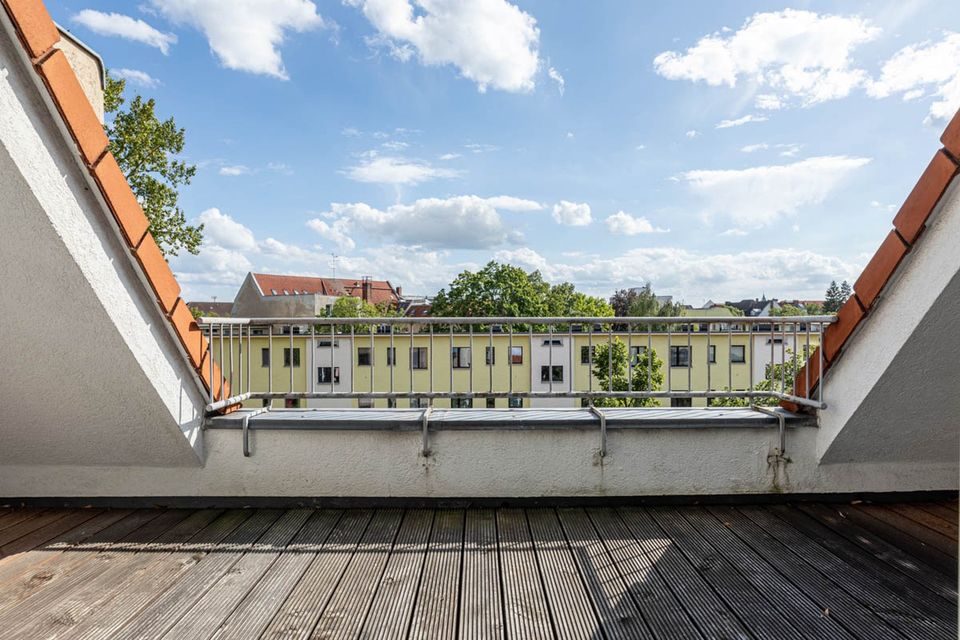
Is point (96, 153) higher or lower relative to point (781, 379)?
higher

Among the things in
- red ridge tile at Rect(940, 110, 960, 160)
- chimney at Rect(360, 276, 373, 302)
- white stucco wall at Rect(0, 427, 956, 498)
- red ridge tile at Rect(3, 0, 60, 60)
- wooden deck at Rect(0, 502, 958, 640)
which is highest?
chimney at Rect(360, 276, 373, 302)

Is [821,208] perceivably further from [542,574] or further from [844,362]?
[542,574]

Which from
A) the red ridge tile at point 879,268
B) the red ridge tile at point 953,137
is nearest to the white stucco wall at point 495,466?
the red ridge tile at point 879,268

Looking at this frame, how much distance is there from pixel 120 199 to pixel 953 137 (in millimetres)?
2658

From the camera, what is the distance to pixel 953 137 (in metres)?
1.46

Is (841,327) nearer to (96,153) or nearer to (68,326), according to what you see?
(96,153)

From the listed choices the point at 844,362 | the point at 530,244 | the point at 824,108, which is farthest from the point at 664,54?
the point at 530,244

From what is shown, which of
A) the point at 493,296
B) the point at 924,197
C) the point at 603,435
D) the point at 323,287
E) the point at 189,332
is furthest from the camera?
the point at 323,287

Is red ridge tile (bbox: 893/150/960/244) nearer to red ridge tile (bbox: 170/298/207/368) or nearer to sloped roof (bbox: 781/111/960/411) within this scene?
sloped roof (bbox: 781/111/960/411)

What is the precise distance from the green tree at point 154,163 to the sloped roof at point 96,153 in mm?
10719

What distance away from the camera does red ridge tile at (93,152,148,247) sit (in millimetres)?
1510

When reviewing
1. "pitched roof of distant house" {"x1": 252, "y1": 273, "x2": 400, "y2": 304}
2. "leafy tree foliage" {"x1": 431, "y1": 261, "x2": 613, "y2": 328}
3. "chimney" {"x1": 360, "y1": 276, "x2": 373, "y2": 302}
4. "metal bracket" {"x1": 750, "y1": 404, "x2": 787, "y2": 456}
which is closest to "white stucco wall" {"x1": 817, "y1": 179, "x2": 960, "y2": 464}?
"metal bracket" {"x1": 750, "y1": 404, "x2": 787, "y2": 456}

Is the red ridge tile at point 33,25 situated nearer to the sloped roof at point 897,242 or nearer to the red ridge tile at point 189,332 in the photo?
the red ridge tile at point 189,332

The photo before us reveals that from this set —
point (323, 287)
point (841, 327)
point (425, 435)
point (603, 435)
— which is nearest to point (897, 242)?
point (841, 327)
